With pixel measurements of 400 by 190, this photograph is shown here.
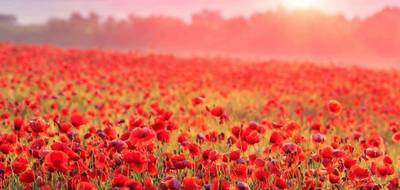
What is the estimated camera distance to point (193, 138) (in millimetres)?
7070

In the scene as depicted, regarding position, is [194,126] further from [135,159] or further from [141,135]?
[135,159]

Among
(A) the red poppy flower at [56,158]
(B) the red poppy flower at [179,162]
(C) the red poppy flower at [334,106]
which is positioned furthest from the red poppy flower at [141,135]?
(C) the red poppy flower at [334,106]

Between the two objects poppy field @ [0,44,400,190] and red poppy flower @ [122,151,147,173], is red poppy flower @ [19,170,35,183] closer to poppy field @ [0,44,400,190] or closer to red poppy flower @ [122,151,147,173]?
poppy field @ [0,44,400,190]

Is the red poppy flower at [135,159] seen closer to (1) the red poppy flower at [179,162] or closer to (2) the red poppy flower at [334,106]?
(1) the red poppy flower at [179,162]

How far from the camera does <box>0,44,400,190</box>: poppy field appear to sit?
4379mm

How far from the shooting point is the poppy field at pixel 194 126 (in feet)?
14.4

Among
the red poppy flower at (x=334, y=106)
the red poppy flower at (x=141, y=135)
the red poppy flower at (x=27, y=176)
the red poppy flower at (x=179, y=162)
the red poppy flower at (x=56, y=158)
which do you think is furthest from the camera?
the red poppy flower at (x=334, y=106)

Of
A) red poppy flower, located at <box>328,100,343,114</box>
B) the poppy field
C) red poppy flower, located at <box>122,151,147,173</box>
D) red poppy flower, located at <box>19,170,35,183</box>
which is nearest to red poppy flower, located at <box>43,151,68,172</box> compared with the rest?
the poppy field

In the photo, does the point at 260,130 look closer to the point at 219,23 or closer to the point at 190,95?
the point at 190,95

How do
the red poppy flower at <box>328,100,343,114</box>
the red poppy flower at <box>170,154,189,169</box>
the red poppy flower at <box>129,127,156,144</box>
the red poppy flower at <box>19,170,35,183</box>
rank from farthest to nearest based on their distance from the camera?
the red poppy flower at <box>328,100,343,114</box> → the red poppy flower at <box>129,127,156,144</box> → the red poppy flower at <box>170,154,189,169</box> → the red poppy flower at <box>19,170,35,183</box>

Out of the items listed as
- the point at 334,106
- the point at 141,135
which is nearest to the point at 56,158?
the point at 141,135

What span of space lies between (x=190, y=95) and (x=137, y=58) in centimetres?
760

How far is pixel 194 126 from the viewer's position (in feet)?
23.4

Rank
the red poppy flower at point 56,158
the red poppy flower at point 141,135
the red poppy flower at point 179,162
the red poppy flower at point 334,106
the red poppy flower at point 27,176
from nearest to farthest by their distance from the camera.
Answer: the red poppy flower at point 56,158 < the red poppy flower at point 27,176 < the red poppy flower at point 179,162 < the red poppy flower at point 141,135 < the red poppy flower at point 334,106
